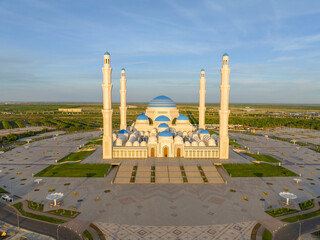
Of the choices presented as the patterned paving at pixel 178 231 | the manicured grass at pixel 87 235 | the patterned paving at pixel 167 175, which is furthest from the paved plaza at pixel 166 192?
the manicured grass at pixel 87 235

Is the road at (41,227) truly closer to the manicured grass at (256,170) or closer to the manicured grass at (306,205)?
the manicured grass at (306,205)

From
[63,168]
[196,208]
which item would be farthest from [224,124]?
[63,168]

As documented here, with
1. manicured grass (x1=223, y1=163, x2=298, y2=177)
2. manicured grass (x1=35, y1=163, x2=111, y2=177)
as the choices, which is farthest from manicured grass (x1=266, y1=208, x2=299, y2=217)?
manicured grass (x1=35, y1=163, x2=111, y2=177)

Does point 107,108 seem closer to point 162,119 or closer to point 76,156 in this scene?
point 76,156

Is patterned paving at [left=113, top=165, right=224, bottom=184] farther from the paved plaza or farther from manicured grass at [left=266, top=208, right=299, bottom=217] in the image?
manicured grass at [left=266, top=208, right=299, bottom=217]

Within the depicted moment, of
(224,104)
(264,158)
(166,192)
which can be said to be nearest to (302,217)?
(166,192)

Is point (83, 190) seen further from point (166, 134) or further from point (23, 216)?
point (166, 134)
